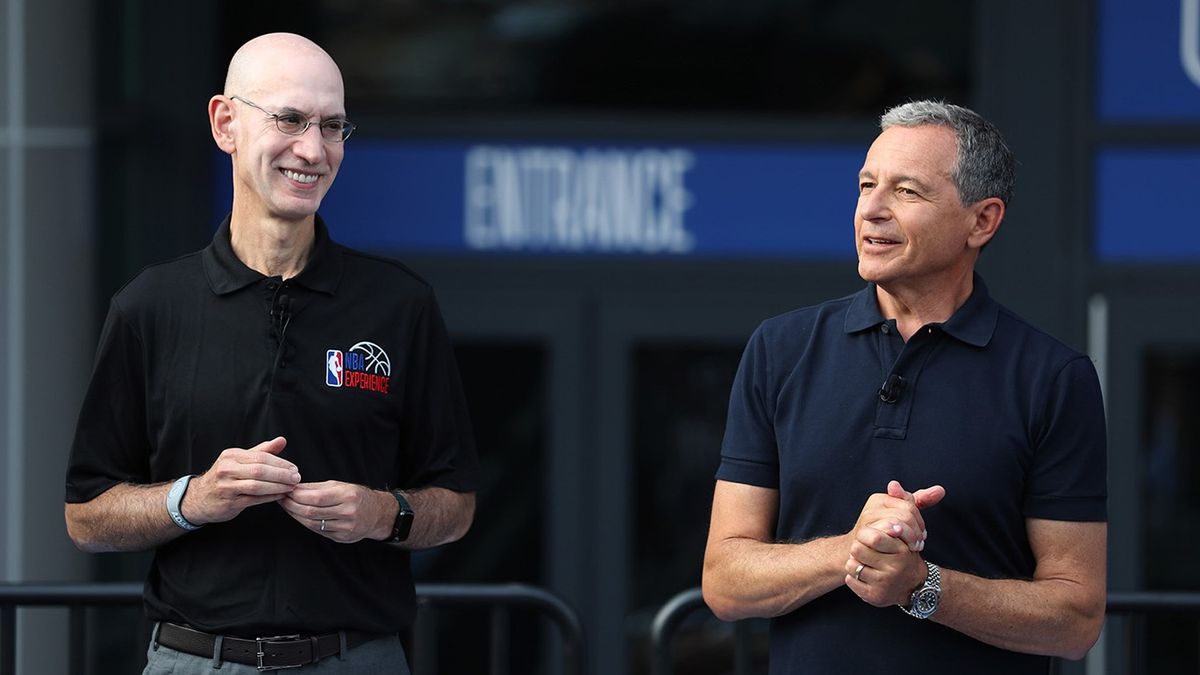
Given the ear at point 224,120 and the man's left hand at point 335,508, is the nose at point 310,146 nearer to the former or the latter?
the ear at point 224,120

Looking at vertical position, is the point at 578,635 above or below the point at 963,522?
below

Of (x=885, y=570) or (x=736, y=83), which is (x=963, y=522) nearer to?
(x=885, y=570)

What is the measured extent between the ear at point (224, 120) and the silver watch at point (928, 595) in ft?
4.74

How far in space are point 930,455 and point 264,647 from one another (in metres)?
1.22

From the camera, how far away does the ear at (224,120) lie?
3158 millimetres

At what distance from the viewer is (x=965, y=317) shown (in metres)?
3.03

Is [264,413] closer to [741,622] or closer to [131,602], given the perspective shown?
[131,602]

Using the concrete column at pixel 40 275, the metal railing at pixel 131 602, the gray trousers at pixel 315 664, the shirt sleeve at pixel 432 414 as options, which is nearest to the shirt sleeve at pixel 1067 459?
the shirt sleeve at pixel 432 414

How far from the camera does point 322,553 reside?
3.13 meters

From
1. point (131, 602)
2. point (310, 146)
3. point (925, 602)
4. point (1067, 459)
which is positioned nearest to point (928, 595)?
point (925, 602)

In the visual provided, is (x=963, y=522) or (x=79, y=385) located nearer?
(x=963, y=522)

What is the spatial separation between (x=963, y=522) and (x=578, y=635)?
162 cm

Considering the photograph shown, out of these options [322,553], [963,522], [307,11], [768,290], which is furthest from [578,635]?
[307,11]

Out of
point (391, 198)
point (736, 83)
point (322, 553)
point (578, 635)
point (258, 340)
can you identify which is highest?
point (736, 83)
